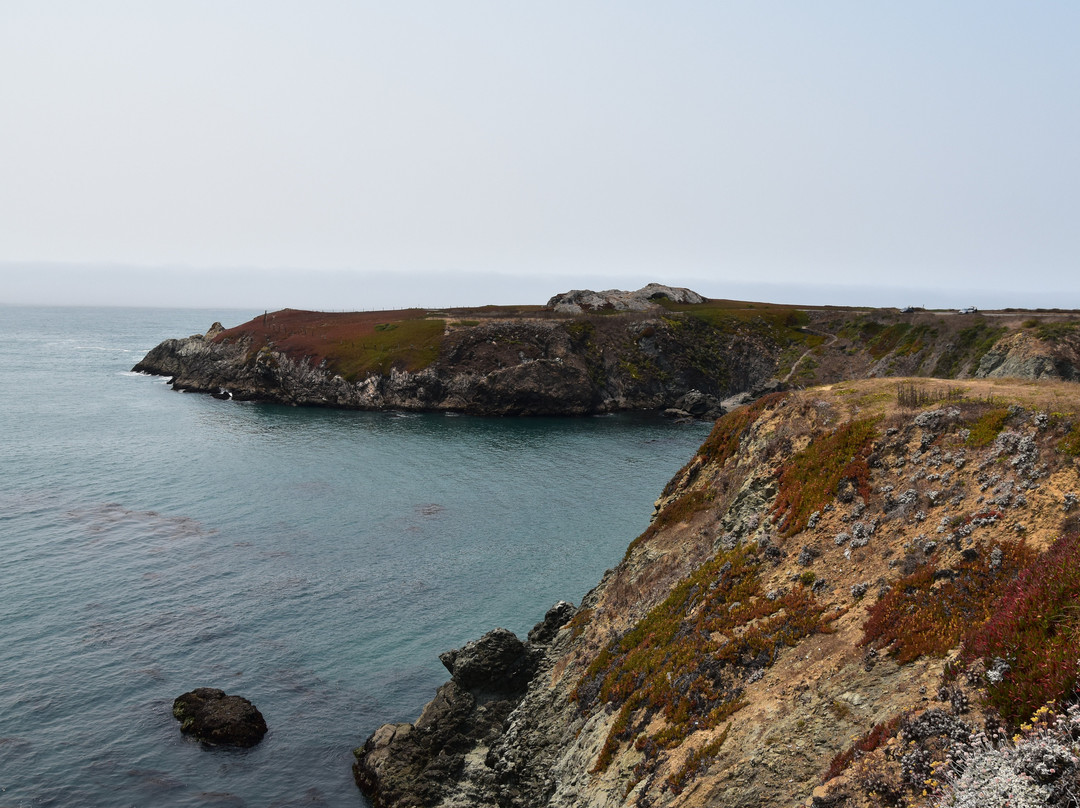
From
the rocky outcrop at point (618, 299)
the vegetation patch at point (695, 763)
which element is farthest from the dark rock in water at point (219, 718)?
the rocky outcrop at point (618, 299)

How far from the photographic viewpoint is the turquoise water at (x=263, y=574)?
105 ft

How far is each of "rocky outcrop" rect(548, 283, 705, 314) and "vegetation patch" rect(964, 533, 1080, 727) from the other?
137364 mm

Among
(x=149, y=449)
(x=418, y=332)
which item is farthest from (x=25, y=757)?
(x=418, y=332)

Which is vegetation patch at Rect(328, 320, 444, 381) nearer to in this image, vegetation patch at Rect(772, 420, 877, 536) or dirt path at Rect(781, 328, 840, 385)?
dirt path at Rect(781, 328, 840, 385)

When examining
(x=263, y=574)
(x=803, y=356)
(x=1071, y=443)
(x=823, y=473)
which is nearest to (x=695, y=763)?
(x=823, y=473)

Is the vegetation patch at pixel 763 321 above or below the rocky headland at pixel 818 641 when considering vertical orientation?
above

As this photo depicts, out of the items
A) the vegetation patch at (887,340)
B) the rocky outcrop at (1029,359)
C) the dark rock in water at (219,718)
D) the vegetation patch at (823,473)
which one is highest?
the vegetation patch at (887,340)

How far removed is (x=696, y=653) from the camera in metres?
22.6

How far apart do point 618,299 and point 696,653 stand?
458 feet

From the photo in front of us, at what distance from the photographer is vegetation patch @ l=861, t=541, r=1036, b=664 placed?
645 inches

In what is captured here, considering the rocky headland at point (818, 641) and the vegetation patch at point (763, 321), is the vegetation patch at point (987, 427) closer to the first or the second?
the rocky headland at point (818, 641)

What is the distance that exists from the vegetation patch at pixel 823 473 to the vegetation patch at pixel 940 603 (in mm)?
6065

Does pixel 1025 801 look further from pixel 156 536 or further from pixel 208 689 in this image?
pixel 156 536

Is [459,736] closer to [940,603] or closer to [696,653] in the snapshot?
[696,653]
